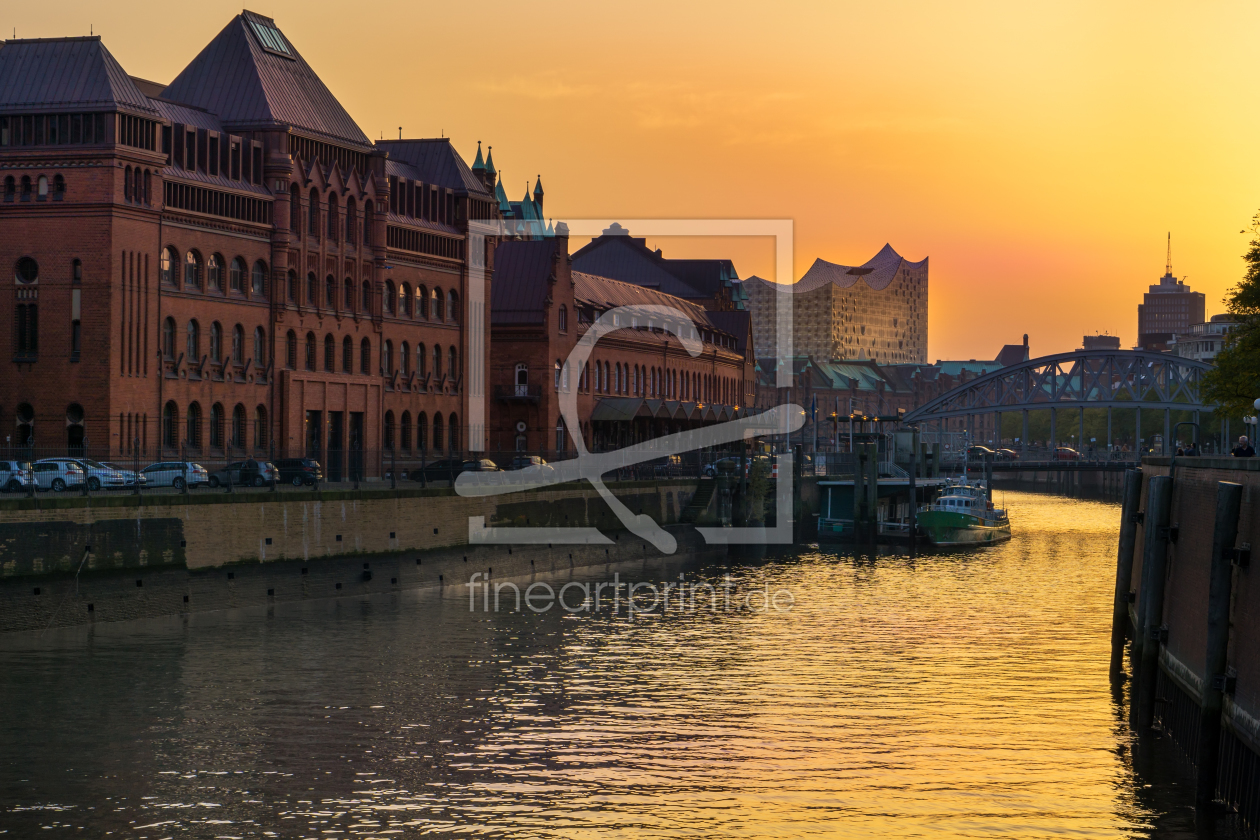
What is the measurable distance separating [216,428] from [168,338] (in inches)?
209

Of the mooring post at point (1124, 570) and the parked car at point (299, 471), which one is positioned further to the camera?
the parked car at point (299, 471)

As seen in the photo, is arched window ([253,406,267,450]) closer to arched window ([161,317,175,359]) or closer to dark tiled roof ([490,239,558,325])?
arched window ([161,317,175,359])

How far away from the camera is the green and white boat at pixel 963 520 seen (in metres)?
95.1

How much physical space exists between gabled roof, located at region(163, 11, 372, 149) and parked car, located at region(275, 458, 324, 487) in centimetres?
2305

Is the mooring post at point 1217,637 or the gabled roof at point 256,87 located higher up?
the gabled roof at point 256,87

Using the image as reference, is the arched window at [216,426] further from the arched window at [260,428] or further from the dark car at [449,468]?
the dark car at [449,468]

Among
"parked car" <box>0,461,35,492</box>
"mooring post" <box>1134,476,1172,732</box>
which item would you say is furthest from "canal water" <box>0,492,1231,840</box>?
"parked car" <box>0,461,35,492</box>

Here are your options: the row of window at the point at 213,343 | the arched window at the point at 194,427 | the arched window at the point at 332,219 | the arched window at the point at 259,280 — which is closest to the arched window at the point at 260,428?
the row of window at the point at 213,343

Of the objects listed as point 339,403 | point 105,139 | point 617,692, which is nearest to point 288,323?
point 339,403

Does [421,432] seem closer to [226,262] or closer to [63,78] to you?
[226,262]

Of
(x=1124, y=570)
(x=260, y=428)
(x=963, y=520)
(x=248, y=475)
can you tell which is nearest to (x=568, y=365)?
(x=963, y=520)

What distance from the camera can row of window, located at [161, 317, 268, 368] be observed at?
74.4 m

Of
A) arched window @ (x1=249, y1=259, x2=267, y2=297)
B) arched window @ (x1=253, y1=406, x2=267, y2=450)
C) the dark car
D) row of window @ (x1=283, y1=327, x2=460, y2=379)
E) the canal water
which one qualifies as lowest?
the canal water

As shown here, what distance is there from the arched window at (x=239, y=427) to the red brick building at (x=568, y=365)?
17893mm
